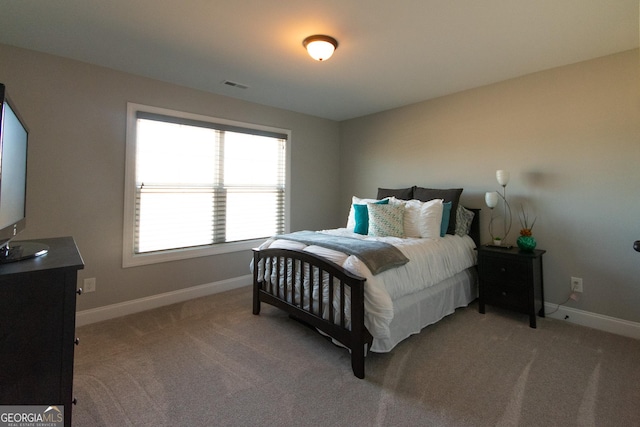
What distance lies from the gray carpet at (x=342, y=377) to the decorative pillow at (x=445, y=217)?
2.88ft

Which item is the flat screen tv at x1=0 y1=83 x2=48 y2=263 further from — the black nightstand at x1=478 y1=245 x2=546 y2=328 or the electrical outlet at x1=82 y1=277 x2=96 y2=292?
the black nightstand at x1=478 y1=245 x2=546 y2=328

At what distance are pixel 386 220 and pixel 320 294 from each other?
46.0 inches

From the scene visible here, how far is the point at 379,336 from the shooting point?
186 centimetres

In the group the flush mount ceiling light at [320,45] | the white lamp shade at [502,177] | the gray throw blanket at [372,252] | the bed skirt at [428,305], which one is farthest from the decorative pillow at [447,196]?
the flush mount ceiling light at [320,45]

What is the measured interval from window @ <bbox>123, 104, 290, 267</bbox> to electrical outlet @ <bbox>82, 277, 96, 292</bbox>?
0.94 ft

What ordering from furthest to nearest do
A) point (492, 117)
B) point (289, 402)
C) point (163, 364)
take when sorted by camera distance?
→ point (492, 117), point (163, 364), point (289, 402)

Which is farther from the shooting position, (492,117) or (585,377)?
(492,117)

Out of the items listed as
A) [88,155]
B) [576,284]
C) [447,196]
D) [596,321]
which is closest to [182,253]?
[88,155]

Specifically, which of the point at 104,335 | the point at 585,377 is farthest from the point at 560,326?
the point at 104,335

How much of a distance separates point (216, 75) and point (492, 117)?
288cm

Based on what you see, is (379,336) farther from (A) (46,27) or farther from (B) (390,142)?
(A) (46,27)

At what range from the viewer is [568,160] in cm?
263

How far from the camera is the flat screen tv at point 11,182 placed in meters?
1.05

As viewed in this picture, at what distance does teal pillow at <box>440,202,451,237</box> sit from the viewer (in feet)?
9.57
